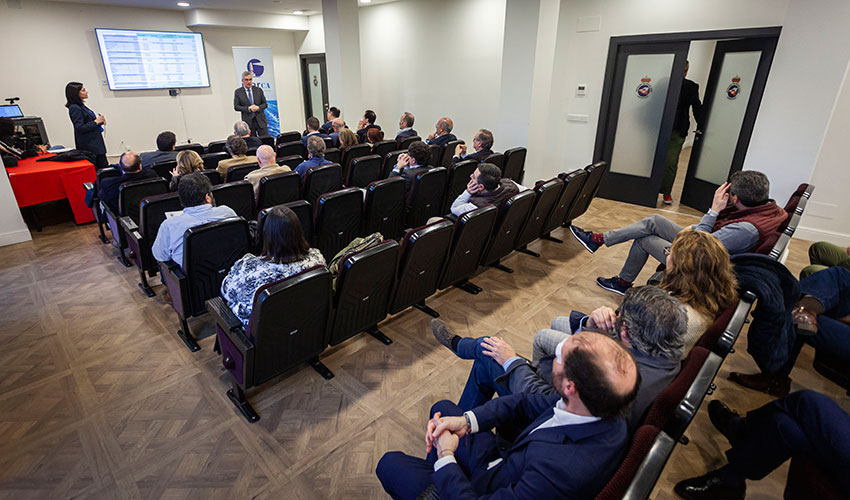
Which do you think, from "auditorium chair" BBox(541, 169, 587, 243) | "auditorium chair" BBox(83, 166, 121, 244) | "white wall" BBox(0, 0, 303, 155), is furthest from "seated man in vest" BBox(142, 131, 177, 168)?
"white wall" BBox(0, 0, 303, 155)

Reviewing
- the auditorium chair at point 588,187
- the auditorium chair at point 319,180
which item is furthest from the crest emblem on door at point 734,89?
the auditorium chair at point 319,180

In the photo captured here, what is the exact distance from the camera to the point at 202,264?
2.77 metres

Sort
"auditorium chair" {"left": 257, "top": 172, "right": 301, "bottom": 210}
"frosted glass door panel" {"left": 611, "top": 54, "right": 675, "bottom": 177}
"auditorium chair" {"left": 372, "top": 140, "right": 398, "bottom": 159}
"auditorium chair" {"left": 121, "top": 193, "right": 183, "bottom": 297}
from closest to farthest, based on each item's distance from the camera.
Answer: "auditorium chair" {"left": 121, "top": 193, "right": 183, "bottom": 297} < "auditorium chair" {"left": 257, "top": 172, "right": 301, "bottom": 210} < "frosted glass door panel" {"left": 611, "top": 54, "right": 675, "bottom": 177} < "auditorium chair" {"left": 372, "top": 140, "right": 398, "bottom": 159}

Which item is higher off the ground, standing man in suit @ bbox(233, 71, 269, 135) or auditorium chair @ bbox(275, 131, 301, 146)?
standing man in suit @ bbox(233, 71, 269, 135)

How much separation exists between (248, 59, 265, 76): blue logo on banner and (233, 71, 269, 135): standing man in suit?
291cm

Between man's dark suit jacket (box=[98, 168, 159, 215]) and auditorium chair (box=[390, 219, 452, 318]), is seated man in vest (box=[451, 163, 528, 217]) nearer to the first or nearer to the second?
Answer: auditorium chair (box=[390, 219, 452, 318])

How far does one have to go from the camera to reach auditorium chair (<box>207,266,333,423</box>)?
2.01 m

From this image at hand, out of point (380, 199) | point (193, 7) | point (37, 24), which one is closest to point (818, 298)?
point (380, 199)

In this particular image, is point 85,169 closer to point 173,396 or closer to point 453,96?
point 173,396

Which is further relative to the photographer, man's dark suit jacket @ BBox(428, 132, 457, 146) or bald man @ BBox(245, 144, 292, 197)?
man's dark suit jacket @ BBox(428, 132, 457, 146)

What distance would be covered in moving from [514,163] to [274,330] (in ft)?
13.9

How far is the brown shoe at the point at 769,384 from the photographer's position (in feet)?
8.53

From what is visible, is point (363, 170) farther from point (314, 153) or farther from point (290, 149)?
point (290, 149)

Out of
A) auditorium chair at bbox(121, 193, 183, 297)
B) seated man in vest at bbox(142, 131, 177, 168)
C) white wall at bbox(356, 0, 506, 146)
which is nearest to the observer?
auditorium chair at bbox(121, 193, 183, 297)
